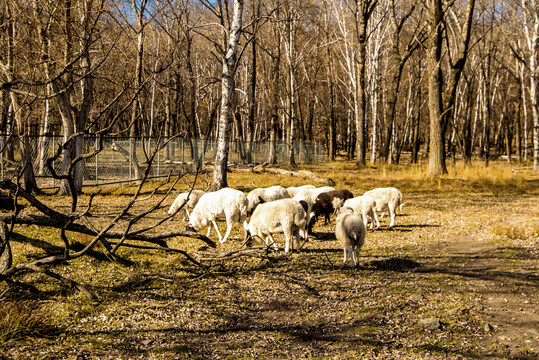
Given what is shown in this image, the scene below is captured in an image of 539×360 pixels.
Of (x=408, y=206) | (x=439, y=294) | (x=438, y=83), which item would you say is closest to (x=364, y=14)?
(x=438, y=83)

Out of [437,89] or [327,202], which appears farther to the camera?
[437,89]

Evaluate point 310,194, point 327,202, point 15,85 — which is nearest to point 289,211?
point 327,202

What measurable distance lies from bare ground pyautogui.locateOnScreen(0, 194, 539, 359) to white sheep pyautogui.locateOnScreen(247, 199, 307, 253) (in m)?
0.58

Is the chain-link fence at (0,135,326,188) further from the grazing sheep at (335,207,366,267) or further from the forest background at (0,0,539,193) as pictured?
the grazing sheep at (335,207,366,267)

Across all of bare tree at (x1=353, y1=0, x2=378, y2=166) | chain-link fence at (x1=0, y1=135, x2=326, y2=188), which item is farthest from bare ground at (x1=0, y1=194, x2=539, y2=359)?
bare tree at (x1=353, y1=0, x2=378, y2=166)

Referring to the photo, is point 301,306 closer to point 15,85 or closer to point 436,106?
point 15,85

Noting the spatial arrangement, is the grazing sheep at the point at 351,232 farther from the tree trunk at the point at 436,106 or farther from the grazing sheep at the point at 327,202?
the tree trunk at the point at 436,106

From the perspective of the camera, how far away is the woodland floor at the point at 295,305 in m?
4.83

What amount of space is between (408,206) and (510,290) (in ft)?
27.1

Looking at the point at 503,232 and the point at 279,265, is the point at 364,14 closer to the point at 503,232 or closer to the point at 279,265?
the point at 503,232

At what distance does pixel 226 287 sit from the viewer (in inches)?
274

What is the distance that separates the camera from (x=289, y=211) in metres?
8.45

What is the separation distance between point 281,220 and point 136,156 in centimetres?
2002

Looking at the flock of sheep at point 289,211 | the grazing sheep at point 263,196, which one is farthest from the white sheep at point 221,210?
the grazing sheep at point 263,196
